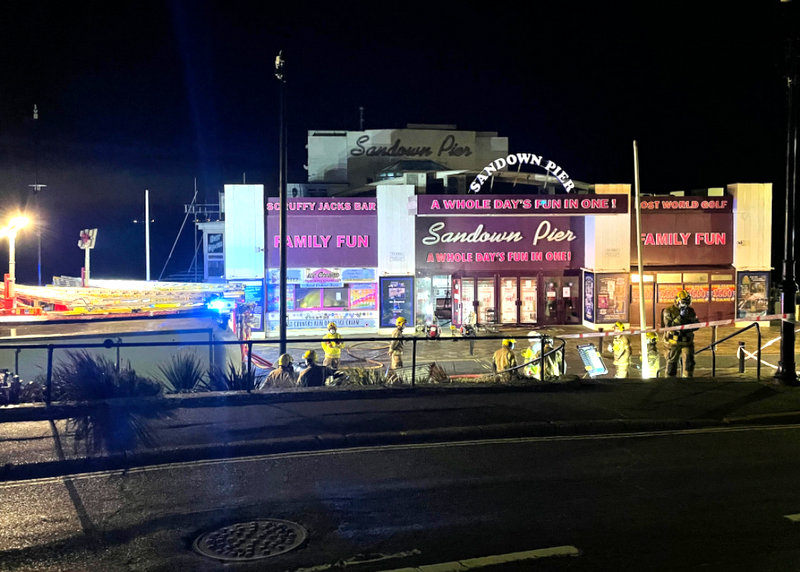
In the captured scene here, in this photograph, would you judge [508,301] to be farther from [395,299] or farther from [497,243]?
[395,299]

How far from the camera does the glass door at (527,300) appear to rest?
30250 mm

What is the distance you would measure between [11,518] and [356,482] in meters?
3.10

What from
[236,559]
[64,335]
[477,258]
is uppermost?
[477,258]

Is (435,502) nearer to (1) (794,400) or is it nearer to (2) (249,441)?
(2) (249,441)

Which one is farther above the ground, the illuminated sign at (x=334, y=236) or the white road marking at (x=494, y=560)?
the illuminated sign at (x=334, y=236)

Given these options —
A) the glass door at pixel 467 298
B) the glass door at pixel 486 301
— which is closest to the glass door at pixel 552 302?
the glass door at pixel 486 301

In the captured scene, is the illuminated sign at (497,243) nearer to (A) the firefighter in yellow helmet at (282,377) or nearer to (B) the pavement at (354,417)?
(A) the firefighter in yellow helmet at (282,377)

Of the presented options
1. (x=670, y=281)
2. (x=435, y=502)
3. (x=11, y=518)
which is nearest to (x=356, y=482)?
(x=435, y=502)

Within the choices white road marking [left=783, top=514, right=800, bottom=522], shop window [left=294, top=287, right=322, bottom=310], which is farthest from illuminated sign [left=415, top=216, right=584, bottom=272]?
white road marking [left=783, top=514, right=800, bottom=522]

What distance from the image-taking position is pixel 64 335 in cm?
1408

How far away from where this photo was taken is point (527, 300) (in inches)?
1195

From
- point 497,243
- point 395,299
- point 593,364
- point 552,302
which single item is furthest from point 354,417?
point 552,302

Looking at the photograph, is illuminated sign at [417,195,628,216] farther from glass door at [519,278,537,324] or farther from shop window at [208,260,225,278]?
shop window at [208,260,225,278]

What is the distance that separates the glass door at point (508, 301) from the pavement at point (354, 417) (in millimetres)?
18071
